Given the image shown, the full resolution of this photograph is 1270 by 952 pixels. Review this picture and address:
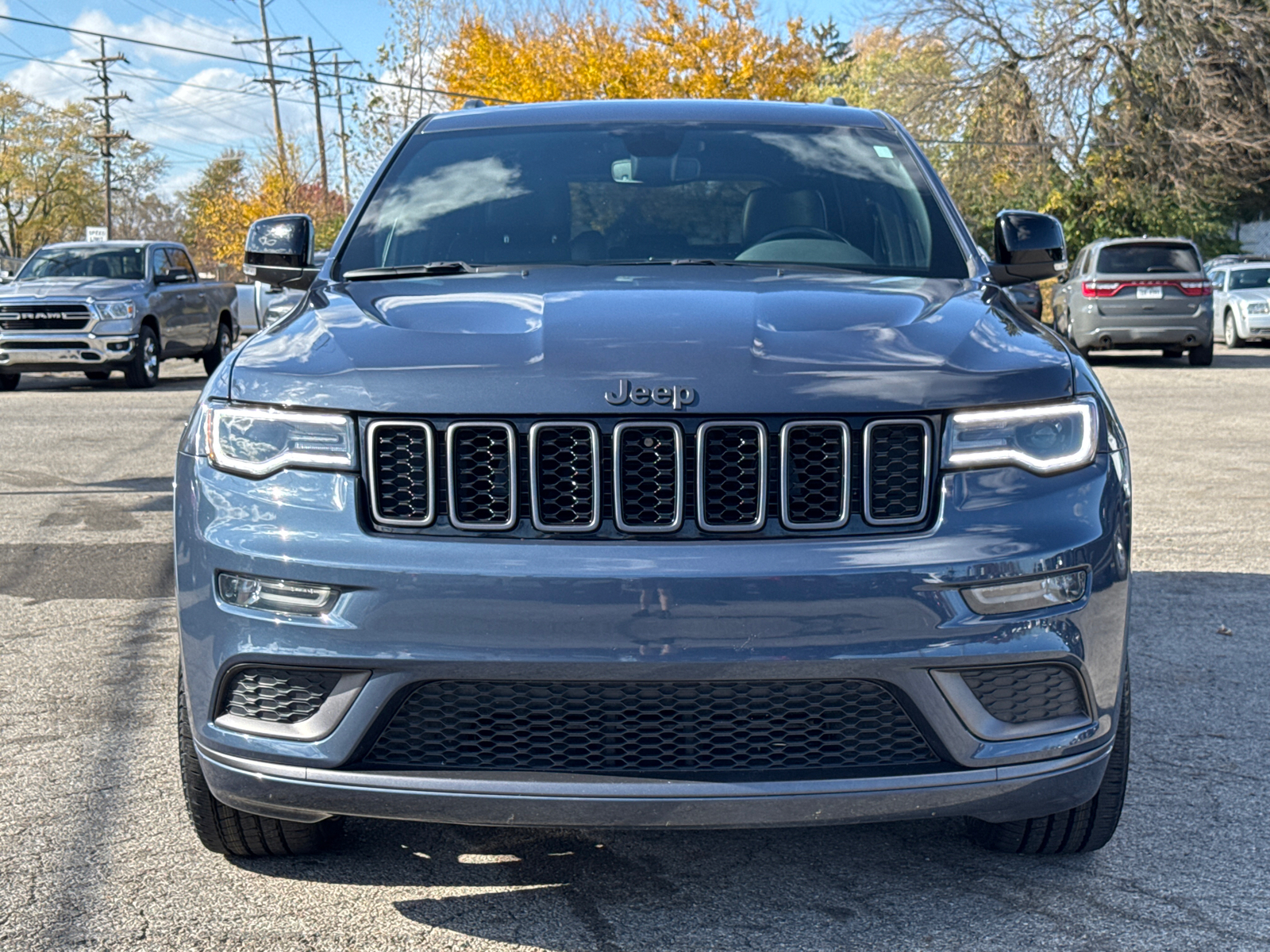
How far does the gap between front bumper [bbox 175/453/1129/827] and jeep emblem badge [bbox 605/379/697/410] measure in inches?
10.6

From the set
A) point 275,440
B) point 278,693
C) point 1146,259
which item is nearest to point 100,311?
point 1146,259

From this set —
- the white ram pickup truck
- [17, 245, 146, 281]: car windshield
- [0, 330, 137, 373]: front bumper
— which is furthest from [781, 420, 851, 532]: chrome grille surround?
[17, 245, 146, 281]: car windshield

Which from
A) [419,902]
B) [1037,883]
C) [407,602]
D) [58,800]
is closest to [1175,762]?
[1037,883]

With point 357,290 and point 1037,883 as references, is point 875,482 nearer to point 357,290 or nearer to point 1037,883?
point 1037,883

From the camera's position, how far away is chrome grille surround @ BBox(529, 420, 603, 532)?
2.75 m

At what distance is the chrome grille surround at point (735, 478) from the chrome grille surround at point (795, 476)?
37 millimetres

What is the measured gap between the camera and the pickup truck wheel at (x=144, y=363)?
18.5 meters

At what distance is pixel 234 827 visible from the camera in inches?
128

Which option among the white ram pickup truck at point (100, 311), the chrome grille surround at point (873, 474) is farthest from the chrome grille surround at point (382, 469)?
the white ram pickup truck at point (100, 311)

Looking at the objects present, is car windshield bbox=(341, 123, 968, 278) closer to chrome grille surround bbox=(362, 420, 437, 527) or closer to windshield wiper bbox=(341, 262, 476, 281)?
windshield wiper bbox=(341, 262, 476, 281)

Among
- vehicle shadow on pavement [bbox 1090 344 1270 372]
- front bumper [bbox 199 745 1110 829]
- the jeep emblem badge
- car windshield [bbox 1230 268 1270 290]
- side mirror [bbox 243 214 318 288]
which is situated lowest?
vehicle shadow on pavement [bbox 1090 344 1270 372]

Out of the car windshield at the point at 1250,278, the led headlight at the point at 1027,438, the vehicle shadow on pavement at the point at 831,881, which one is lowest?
the vehicle shadow on pavement at the point at 831,881

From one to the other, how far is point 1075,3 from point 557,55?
14.2 meters

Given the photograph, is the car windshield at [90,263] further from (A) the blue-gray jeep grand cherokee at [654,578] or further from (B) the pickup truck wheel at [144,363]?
(A) the blue-gray jeep grand cherokee at [654,578]
